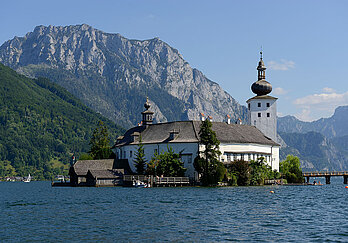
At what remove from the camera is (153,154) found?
12175 centimetres

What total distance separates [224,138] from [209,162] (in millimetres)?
12196

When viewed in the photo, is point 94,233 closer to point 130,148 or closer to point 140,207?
point 140,207

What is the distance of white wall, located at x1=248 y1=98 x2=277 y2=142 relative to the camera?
141000 mm

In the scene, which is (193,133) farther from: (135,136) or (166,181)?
(135,136)

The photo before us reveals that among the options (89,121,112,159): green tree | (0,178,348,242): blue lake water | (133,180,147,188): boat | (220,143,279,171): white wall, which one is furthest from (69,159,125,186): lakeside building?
(0,178,348,242): blue lake water

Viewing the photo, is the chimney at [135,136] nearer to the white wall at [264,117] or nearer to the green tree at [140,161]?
the green tree at [140,161]

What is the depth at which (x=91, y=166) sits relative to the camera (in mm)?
125750

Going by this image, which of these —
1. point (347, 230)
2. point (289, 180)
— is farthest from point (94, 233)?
point (289, 180)

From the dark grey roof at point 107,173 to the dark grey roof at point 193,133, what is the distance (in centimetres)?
984

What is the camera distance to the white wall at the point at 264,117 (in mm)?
141000

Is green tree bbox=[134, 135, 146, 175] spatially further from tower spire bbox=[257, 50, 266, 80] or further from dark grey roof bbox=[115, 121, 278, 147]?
tower spire bbox=[257, 50, 266, 80]

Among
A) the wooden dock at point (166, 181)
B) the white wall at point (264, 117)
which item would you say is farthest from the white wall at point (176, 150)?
the white wall at point (264, 117)

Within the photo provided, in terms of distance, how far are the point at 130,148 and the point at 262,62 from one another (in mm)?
46836

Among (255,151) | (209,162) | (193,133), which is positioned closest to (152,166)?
(193,133)
